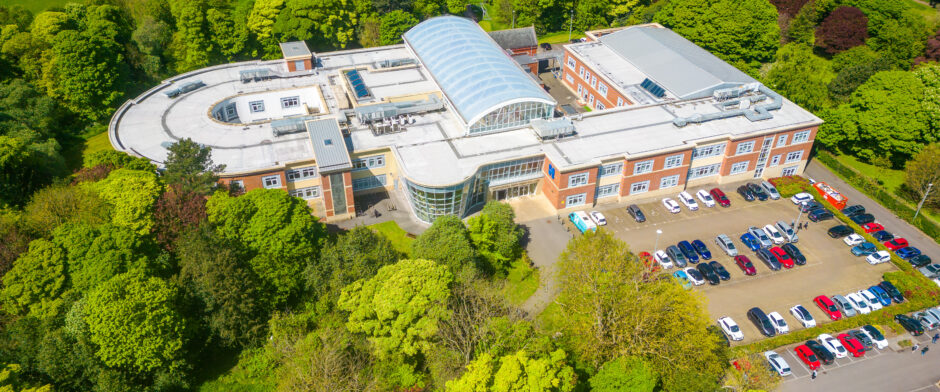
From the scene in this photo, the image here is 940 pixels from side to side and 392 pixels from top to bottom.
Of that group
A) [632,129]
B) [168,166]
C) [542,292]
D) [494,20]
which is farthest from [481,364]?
[494,20]

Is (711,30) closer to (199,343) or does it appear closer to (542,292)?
(542,292)

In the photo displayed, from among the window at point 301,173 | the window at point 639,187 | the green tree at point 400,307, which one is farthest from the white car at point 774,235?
the window at point 301,173

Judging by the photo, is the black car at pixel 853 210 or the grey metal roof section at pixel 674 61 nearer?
the black car at pixel 853 210

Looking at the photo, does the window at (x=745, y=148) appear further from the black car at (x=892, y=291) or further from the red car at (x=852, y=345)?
the red car at (x=852, y=345)

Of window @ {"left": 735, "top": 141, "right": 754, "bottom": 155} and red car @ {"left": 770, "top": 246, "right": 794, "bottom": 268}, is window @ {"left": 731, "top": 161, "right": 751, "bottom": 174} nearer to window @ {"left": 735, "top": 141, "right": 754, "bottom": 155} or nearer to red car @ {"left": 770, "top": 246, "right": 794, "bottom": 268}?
window @ {"left": 735, "top": 141, "right": 754, "bottom": 155}

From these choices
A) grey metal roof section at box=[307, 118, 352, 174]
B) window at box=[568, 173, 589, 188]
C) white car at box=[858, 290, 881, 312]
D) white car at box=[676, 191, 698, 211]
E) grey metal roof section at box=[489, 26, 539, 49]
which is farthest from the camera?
grey metal roof section at box=[489, 26, 539, 49]

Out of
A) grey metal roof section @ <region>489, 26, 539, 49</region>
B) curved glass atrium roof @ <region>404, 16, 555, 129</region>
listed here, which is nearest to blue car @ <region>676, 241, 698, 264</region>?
curved glass atrium roof @ <region>404, 16, 555, 129</region>

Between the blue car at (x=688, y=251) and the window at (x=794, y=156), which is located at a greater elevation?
the window at (x=794, y=156)
